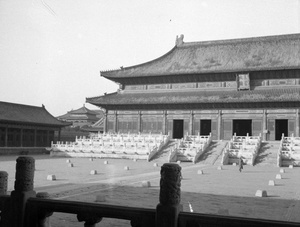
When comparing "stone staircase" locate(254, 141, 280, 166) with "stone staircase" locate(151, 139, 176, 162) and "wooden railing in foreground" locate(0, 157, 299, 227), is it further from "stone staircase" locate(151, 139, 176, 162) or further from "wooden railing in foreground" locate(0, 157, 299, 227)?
"wooden railing in foreground" locate(0, 157, 299, 227)

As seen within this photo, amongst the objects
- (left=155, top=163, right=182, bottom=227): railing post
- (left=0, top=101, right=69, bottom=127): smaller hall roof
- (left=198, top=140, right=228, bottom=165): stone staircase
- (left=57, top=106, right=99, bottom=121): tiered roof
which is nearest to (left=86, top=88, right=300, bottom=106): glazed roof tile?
(left=198, top=140, right=228, bottom=165): stone staircase

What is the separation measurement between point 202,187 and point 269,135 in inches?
874

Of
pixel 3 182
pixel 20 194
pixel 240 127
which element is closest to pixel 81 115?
pixel 240 127

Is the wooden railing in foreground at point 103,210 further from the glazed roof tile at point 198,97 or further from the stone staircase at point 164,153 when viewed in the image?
the glazed roof tile at point 198,97

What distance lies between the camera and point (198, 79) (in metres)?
39.9

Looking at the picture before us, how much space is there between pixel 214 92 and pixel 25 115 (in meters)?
21.1

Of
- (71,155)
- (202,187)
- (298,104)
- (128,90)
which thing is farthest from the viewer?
(128,90)

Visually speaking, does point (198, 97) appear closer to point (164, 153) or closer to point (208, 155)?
point (164, 153)

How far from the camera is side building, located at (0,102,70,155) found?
3691 centimetres

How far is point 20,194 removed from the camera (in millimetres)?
5605

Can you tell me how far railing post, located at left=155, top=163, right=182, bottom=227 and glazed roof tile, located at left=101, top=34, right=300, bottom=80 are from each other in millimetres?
33511

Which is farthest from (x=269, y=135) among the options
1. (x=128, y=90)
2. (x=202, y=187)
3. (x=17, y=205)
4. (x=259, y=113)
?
(x=17, y=205)

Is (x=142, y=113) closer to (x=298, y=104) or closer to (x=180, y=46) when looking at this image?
(x=180, y=46)

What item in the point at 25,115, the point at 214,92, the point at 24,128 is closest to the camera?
the point at 214,92
